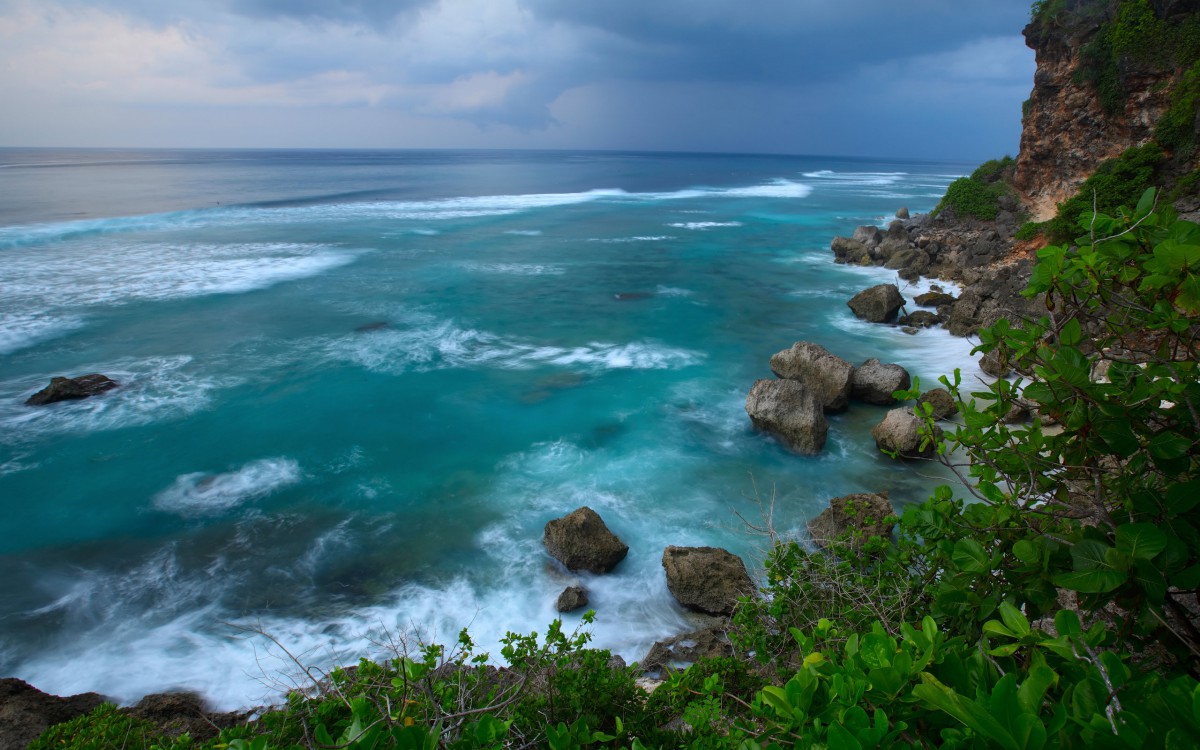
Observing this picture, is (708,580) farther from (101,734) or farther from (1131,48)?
(1131,48)

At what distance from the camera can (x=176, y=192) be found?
57.0 metres

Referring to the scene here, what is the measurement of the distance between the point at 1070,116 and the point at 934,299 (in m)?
10.7

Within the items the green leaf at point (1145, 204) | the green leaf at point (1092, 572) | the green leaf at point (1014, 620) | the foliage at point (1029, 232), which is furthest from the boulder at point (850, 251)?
the green leaf at point (1014, 620)

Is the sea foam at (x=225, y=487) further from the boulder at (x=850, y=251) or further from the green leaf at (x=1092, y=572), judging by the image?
the boulder at (x=850, y=251)

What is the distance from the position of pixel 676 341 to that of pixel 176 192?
58.3 meters

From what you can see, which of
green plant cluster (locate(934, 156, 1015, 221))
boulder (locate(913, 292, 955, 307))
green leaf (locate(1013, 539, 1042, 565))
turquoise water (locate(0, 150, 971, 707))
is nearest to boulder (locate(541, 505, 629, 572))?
turquoise water (locate(0, 150, 971, 707))

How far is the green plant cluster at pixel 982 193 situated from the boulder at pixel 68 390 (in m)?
34.3

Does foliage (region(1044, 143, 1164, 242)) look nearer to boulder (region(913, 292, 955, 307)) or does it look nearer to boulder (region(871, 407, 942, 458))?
boulder (region(913, 292, 955, 307))

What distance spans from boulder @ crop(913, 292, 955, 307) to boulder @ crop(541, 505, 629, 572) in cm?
1579

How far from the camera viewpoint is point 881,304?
19.7 meters

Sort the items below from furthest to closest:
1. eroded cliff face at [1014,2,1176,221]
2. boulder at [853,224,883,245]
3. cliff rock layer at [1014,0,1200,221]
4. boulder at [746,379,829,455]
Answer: boulder at [853,224,883,245], eroded cliff face at [1014,2,1176,221], cliff rock layer at [1014,0,1200,221], boulder at [746,379,829,455]

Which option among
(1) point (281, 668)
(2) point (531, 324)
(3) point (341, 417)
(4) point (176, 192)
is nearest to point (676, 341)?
(2) point (531, 324)

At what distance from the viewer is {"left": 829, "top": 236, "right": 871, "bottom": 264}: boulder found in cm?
2902

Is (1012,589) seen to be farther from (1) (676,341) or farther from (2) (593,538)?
(1) (676,341)
